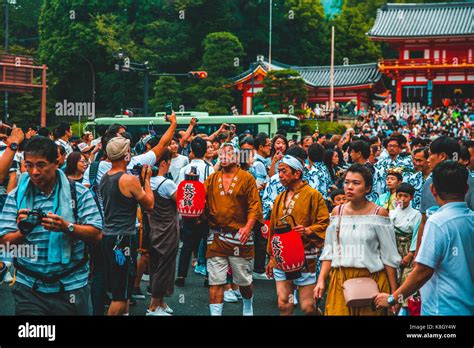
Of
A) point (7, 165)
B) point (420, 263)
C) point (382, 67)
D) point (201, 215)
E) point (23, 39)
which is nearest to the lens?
point (420, 263)

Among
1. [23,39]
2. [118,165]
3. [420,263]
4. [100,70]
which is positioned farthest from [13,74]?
[420,263]

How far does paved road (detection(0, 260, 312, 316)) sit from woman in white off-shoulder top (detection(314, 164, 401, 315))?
2.56 m

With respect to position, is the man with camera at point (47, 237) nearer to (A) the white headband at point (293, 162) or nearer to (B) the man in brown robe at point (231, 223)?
(A) the white headband at point (293, 162)

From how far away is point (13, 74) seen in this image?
31344 mm

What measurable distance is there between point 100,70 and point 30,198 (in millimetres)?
44764

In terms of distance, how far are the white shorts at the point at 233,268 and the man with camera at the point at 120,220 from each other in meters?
1.07

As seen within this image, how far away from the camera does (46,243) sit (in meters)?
4.46

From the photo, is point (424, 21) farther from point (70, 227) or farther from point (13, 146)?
point (70, 227)

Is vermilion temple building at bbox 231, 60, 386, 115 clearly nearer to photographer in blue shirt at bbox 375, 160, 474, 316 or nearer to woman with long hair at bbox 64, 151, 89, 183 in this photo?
woman with long hair at bbox 64, 151, 89, 183

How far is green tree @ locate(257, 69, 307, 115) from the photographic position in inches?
1454

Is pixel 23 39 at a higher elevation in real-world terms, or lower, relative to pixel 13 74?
higher

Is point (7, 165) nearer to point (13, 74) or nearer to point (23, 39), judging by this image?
point (13, 74)

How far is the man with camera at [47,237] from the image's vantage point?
4.44 m

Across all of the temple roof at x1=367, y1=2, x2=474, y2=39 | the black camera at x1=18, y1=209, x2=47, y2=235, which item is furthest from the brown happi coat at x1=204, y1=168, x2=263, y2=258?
the temple roof at x1=367, y1=2, x2=474, y2=39
